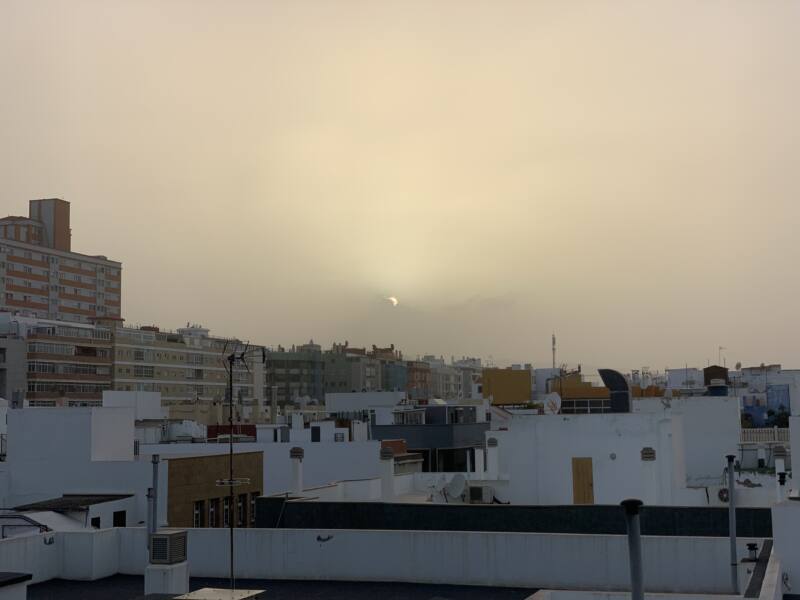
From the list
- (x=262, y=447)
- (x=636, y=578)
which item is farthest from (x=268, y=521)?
(x=636, y=578)

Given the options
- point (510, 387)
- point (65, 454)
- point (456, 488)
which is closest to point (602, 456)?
point (456, 488)

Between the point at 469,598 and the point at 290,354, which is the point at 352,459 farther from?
the point at 290,354

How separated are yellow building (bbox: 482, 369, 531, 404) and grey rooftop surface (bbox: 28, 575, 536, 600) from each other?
83.8 meters

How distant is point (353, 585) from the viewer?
23.3m

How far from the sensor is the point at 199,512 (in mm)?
41219

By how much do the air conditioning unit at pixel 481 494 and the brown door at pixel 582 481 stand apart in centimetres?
445

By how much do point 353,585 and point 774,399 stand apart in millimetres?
106025

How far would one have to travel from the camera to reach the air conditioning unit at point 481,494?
1598 inches

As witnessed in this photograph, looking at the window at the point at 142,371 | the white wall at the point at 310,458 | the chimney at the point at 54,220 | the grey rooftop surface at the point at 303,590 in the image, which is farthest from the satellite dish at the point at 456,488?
the chimney at the point at 54,220

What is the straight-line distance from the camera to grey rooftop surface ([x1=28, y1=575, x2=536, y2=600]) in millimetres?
21906

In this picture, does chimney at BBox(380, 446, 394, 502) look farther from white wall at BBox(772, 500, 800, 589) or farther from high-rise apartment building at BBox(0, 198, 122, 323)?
high-rise apartment building at BBox(0, 198, 122, 323)

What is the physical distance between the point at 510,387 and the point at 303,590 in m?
85.7

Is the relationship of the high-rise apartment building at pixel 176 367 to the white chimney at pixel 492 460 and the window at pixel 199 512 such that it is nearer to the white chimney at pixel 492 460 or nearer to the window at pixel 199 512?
the white chimney at pixel 492 460

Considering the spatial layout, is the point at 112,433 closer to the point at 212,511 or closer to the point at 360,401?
the point at 212,511
